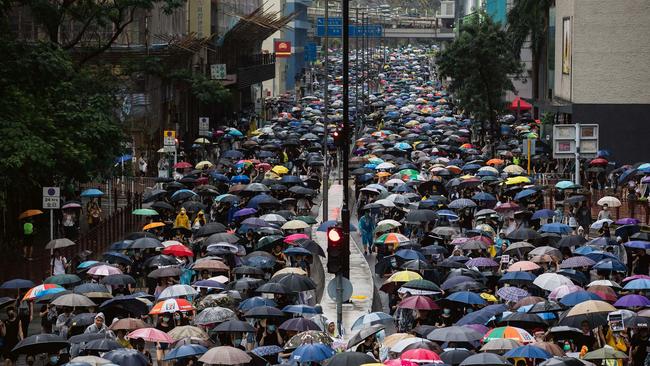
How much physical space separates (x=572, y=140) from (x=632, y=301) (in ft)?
73.7

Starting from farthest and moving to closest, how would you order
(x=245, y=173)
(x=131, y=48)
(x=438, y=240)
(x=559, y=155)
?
(x=131, y=48), (x=245, y=173), (x=559, y=155), (x=438, y=240)

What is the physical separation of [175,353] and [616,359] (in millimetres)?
5749

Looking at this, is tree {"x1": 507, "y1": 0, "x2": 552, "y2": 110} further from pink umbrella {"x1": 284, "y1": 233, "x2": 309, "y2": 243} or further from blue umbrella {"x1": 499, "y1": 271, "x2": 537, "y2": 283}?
blue umbrella {"x1": 499, "y1": 271, "x2": 537, "y2": 283}

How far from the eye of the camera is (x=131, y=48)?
58.3m

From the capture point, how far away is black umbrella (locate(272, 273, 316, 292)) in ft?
78.2

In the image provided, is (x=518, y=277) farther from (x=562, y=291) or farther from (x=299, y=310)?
(x=299, y=310)

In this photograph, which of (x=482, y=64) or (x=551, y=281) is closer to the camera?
(x=551, y=281)

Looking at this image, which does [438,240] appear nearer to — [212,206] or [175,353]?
[212,206]

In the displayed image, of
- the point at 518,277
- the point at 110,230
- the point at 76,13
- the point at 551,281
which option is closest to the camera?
the point at 551,281

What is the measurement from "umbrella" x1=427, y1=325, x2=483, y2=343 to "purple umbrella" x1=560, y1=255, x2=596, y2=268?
7109 millimetres

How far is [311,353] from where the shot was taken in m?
18.2

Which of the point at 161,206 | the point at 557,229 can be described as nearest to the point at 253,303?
the point at 557,229

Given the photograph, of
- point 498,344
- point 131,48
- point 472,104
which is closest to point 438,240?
point 498,344

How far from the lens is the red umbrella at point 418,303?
73.4 feet
